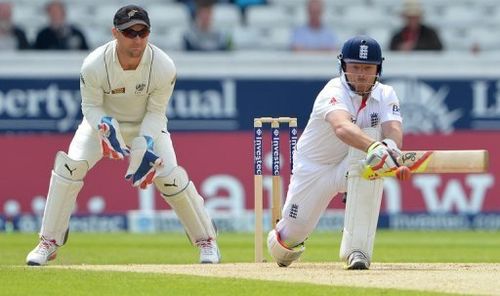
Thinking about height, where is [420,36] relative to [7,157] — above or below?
above

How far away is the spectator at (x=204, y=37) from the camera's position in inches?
578

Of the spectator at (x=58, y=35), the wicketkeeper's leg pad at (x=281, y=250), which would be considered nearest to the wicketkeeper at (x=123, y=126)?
the wicketkeeper's leg pad at (x=281, y=250)

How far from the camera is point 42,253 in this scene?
8695 mm

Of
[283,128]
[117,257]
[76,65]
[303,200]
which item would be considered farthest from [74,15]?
[303,200]

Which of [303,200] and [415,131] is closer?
[303,200]

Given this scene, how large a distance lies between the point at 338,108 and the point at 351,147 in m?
0.26

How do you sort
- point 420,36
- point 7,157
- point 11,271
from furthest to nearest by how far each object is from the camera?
1. point 420,36
2. point 7,157
3. point 11,271

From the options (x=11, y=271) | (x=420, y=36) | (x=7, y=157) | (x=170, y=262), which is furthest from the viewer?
(x=420, y=36)

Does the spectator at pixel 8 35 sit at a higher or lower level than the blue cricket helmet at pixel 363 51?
lower

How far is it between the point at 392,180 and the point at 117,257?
4.38 m

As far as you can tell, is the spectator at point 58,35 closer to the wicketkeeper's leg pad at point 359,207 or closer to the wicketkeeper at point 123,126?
the wicketkeeper at point 123,126

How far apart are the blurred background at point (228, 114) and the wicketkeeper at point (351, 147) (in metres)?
5.25

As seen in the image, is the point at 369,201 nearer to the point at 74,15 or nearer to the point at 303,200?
the point at 303,200

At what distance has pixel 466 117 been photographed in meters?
14.1
